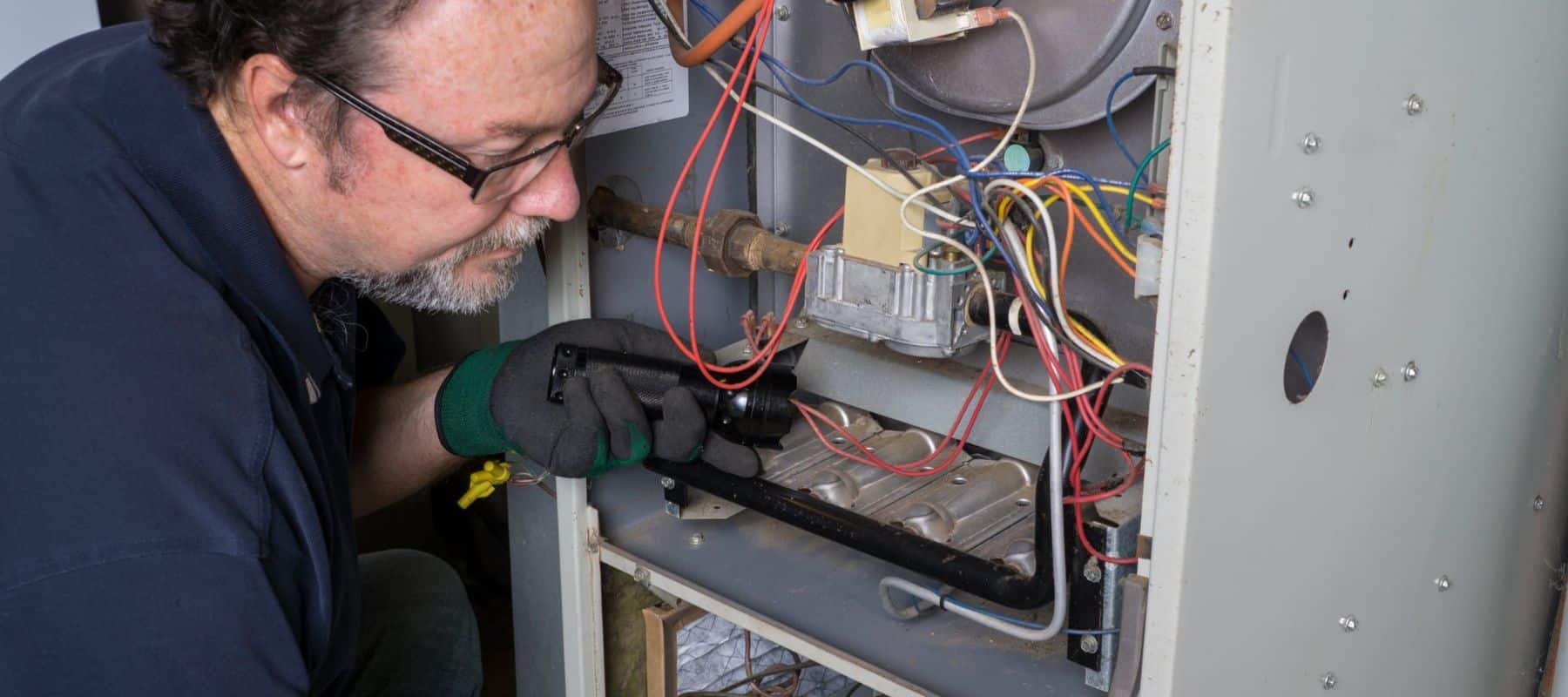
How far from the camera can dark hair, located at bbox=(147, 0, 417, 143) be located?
0.87m

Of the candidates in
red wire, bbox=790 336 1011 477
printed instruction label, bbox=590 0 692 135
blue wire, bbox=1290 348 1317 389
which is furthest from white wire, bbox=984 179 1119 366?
printed instruction label, bbox=590 0 692 135

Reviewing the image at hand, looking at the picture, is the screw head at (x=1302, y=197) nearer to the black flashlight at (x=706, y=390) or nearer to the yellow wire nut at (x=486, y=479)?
the black flashlight at (x=706, y=390)

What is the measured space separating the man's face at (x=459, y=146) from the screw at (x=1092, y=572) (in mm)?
502

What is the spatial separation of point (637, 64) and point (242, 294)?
459mm

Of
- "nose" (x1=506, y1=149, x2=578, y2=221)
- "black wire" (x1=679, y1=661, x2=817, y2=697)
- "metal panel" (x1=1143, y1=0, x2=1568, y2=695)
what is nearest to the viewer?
"metal panel" (x1=1143, y1=0, x2=1568, y2=695)

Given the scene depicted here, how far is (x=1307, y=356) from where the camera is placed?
789 mm

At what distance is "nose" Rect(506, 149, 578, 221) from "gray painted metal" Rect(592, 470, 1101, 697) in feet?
1.19

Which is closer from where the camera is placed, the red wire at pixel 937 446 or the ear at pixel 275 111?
the ear at pixel 275 111

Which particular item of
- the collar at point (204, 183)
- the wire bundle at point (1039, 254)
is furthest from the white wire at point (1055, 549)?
the collar at point (204, 183)

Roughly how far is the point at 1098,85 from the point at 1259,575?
15.4 inches

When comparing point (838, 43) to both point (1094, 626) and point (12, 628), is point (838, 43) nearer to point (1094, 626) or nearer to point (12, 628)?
point (1094, 626)

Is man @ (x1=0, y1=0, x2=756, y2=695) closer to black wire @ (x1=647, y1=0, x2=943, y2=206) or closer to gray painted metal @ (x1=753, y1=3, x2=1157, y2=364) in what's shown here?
black wire @ (x1=647, y1=0, x2=943, y2=206)

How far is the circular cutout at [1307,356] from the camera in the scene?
78 cm

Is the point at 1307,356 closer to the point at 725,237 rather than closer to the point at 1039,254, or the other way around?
the point at 1039,254
